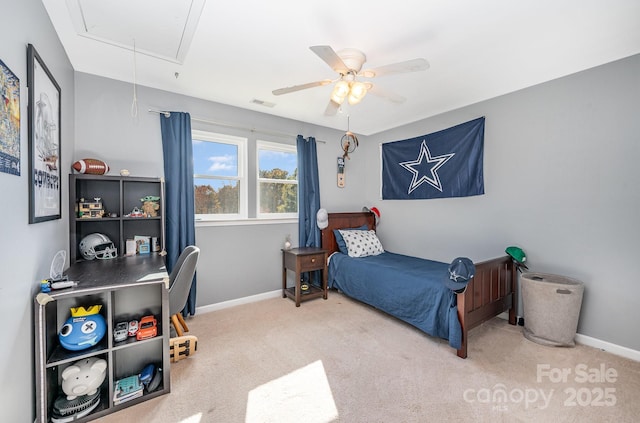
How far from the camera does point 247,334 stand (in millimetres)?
2502

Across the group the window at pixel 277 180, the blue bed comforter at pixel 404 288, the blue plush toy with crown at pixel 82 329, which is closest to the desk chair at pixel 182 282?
the blue plush toy with crown at pixel 82 329

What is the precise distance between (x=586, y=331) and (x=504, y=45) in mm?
2539

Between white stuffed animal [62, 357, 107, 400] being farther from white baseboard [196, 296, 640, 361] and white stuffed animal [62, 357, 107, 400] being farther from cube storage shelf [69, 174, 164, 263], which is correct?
white baseboard [196, 296, 640, 361]

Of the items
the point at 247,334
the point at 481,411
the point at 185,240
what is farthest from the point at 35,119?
the point at 481,411

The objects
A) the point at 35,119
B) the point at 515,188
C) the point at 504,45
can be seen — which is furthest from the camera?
the point at 515,188

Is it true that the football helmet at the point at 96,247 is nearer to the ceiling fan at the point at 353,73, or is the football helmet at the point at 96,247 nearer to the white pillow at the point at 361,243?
the ceiling fan at the point at 353,73

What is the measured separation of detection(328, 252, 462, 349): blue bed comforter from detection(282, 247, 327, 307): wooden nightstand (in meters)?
0.22

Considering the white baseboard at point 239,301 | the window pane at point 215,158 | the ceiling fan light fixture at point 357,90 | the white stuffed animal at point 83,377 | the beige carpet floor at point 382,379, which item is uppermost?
the ceiling fan light fixture at point 357,90

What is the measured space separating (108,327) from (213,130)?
221 cm

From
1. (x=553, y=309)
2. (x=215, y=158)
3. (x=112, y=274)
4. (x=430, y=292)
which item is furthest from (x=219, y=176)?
(x=553, y=309)

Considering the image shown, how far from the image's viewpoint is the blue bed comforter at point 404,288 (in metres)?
2.27

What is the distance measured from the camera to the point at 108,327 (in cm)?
156

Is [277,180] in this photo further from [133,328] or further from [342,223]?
[133,328]

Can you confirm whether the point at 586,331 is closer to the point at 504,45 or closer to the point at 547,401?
the point at 547,401
